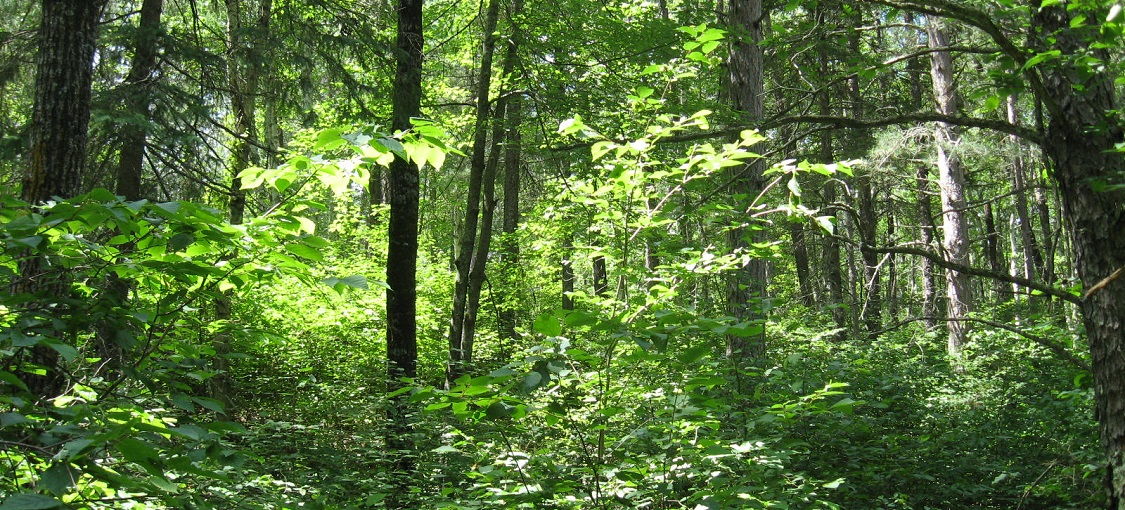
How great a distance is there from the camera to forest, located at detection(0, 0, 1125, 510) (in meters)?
2.32

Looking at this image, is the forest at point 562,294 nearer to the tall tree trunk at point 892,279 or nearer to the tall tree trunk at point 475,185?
the tall tree trunk at point 475,185

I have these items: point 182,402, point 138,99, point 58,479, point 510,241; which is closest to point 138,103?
point 138,99

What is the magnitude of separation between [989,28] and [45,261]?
146 inches

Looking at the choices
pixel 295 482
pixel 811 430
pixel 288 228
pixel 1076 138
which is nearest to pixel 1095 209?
pixel 1076 138

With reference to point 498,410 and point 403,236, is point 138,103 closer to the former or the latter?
point 403,236

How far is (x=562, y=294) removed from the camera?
7449 mm

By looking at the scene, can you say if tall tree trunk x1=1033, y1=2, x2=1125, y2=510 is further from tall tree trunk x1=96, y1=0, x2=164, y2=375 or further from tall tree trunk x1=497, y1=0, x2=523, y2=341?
tall tree trunk x1=497, y1=0, x2=523, y2=341

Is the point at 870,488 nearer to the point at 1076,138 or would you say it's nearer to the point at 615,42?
the point at 1076,138

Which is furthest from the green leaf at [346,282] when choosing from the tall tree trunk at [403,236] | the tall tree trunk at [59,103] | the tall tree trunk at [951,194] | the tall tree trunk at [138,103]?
the tall tree trunk at [951,194]

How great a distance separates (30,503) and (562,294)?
6.08 meters

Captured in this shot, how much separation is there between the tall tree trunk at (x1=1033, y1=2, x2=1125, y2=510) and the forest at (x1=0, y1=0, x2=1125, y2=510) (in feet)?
0.05

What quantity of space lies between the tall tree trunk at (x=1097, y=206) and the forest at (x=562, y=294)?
0.05 feet

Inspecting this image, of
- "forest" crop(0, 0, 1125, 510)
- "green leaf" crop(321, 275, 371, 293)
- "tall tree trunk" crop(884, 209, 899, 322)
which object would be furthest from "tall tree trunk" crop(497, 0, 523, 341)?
"green leaf" crop(321, 275, 371, 293)

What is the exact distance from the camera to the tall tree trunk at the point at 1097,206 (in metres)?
3.15
